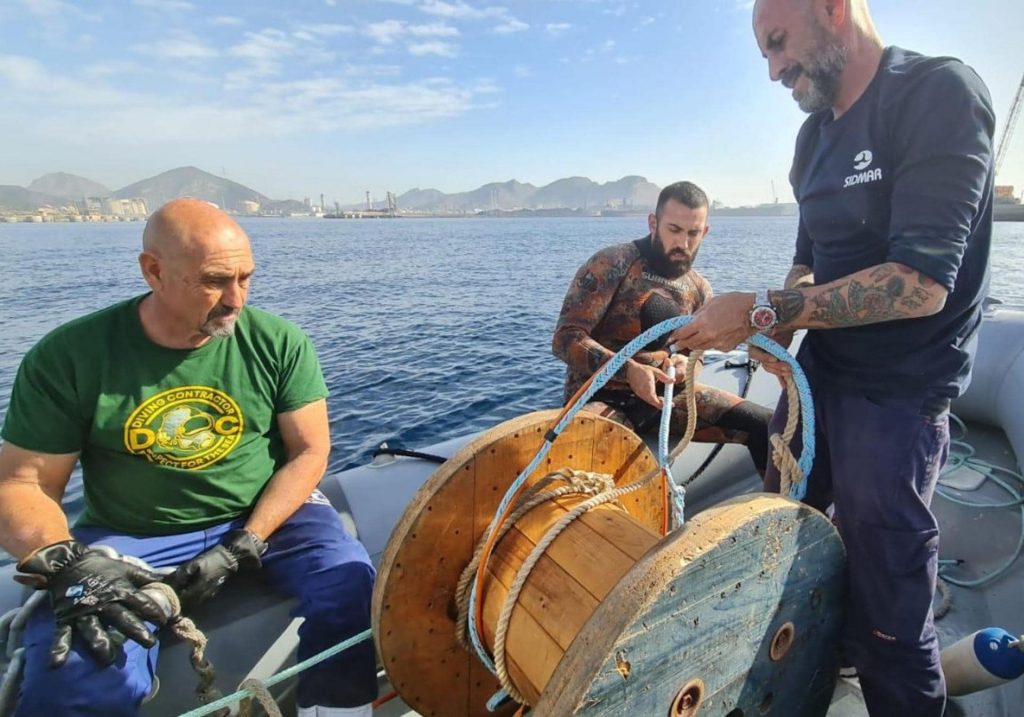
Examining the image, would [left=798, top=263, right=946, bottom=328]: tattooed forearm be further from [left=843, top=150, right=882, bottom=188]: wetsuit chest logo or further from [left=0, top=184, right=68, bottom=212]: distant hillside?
[left=0, top=184, right=68, bottom=212]: distant hillside

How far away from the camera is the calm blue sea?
29.7 feet

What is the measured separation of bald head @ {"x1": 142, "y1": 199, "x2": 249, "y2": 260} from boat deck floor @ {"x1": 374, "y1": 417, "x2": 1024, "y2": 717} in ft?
6.75

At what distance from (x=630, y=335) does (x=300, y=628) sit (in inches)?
100

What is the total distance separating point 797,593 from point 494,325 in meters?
14.1

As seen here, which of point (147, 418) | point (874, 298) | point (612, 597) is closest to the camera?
point (612, 597)

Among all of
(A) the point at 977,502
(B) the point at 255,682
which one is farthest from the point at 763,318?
(A) the point at 977,502

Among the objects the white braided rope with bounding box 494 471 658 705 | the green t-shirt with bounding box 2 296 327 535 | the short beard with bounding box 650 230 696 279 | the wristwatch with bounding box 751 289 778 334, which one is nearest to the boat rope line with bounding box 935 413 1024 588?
the short beard with bounding box 650 230 696 279

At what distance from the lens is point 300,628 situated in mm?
2213

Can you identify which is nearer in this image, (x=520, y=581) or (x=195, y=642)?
(x=520, y=581)

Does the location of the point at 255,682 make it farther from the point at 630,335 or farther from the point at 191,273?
the point at 630,335

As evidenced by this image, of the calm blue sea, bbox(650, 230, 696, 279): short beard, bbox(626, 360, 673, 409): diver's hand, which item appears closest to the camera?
bbox(626, 360, 673, 409): diver's hand

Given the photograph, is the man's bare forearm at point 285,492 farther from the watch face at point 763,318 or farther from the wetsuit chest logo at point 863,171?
the wetsuit chest logo at point 863,171

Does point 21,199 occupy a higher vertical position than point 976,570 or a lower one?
higher

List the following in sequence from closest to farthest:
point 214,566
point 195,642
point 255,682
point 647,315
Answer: point 255,682
point 195,642
point 214,566
point 647,315
